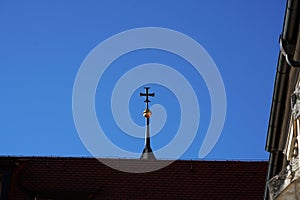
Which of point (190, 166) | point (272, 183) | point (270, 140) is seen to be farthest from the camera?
point (190, 166)

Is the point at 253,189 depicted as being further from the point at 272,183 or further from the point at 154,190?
the point at 272,183

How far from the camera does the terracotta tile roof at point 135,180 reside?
61.2ft

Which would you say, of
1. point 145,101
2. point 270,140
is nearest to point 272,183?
point 270,140

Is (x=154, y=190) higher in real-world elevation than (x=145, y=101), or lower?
lower

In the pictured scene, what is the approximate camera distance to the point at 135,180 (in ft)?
63.0

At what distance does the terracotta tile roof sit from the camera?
1866 cm

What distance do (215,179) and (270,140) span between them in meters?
7.85

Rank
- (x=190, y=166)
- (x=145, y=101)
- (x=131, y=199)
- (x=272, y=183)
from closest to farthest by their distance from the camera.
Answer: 1. (x=272, y=183)
2. (x=131, y=199)
3. (x=190, y=166)
4. (x=145, y=101)

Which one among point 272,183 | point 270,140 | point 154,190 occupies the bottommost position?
point 272,183

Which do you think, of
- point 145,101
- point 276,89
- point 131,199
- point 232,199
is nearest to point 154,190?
point 131,199

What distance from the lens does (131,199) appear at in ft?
60.5

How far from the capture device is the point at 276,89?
35.7 feet

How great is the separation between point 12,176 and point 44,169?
3.30ft

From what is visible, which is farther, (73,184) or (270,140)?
(73,184)
